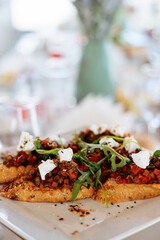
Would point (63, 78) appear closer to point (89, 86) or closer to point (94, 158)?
point (89, 86)

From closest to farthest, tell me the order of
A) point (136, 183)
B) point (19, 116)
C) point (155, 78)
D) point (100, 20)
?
1. point (136, 183)
2. point (19, 116)
3. point (100, 20)
4. point (155, 78)

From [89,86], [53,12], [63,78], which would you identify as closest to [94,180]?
[89,86]

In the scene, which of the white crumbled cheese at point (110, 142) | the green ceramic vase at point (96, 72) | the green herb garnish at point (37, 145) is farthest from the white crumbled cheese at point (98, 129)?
the green ceramic vase at point (96, 72)

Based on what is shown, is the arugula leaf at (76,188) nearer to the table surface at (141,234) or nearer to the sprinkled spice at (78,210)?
the sprinkled spice at (78,210)

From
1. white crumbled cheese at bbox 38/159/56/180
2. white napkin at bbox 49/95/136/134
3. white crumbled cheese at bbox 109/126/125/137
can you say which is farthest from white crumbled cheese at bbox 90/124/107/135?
white napkin at bbox 49/95/136/134

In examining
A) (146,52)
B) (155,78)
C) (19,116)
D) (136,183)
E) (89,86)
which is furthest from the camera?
(146,52)
